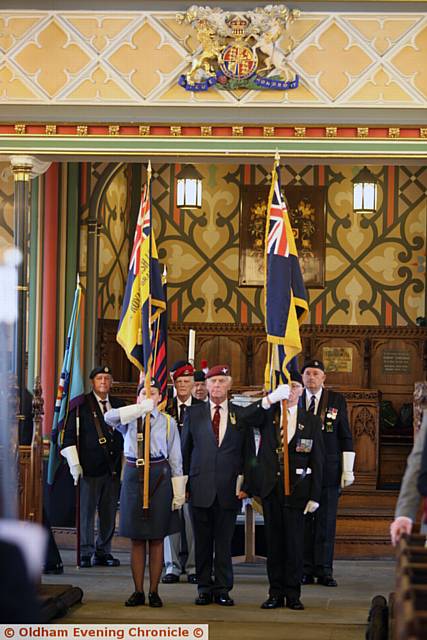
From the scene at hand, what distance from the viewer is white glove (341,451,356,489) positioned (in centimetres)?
938

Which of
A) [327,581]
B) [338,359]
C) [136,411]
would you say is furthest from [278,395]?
[338,359]

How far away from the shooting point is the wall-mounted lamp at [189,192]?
1392cm

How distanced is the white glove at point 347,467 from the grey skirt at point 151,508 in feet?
5.80

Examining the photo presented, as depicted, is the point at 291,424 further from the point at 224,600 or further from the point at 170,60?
the point at 170,60

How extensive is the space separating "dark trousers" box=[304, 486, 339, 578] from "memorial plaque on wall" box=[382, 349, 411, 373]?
18.2 feet

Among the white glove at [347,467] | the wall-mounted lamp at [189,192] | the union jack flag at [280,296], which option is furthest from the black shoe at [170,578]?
the wall-mounted lamp at [189,192]

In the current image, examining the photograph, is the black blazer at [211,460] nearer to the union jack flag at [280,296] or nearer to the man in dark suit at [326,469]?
the union jack flag at [280,296]

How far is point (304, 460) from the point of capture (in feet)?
27.6

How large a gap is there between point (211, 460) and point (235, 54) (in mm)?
3043

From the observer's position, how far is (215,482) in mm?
8289

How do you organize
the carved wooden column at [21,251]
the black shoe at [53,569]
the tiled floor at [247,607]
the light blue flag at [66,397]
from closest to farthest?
the tiled floor at [247,607], the carved wooden column at [21,251], the black shoe at [53,569], the light blue flag at [66,397]

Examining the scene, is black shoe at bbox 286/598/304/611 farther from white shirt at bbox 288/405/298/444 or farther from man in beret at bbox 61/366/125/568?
man in beret at bbox 61/366/125/568

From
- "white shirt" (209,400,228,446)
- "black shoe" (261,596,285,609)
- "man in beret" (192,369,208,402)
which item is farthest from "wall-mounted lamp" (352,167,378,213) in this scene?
"black shoe" (261,596,285,609)

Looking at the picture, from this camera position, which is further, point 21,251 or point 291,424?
point 21,251
